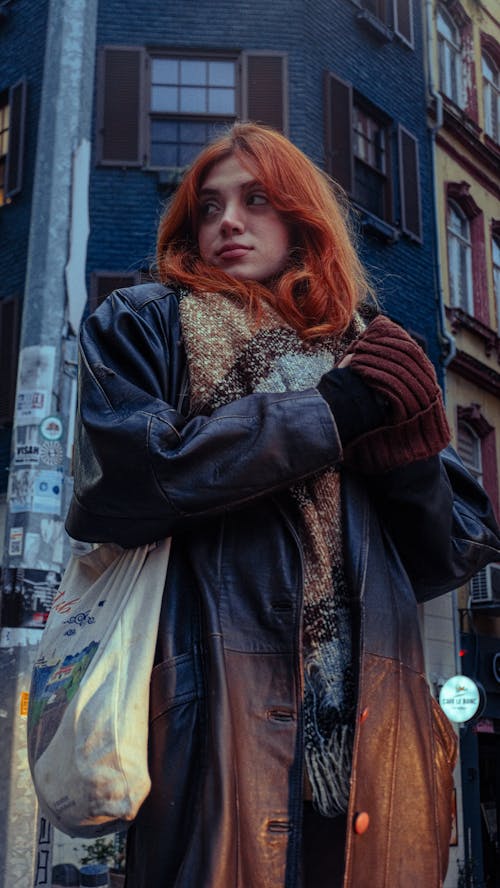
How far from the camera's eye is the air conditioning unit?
15.8 metres

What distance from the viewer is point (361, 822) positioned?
1.59 metres

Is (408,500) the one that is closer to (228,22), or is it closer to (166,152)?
(166,152)

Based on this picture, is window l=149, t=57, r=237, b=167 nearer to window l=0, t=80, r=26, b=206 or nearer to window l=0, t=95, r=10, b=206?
window l=0, t=80, r=26, b=206

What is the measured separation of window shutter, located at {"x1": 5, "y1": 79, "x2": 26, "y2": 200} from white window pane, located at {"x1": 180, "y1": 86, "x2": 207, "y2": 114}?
2.13 meters

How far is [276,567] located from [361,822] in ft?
1.37

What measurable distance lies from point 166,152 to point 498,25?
944 cm

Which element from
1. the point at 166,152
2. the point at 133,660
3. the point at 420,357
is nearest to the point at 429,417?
the point at 420,357

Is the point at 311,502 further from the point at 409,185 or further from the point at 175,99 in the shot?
the point at 409,185

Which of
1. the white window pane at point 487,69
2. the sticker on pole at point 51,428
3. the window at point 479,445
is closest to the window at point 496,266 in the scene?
the window at point 479,445

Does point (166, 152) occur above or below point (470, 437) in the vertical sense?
above

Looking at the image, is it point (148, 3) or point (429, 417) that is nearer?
point (429, 417)

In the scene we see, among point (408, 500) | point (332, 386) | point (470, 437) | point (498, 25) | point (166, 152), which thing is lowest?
point (408, 500)

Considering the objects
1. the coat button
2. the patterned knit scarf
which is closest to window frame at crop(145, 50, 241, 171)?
the patterned knit scarf

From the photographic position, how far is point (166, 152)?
1397 centimetres
